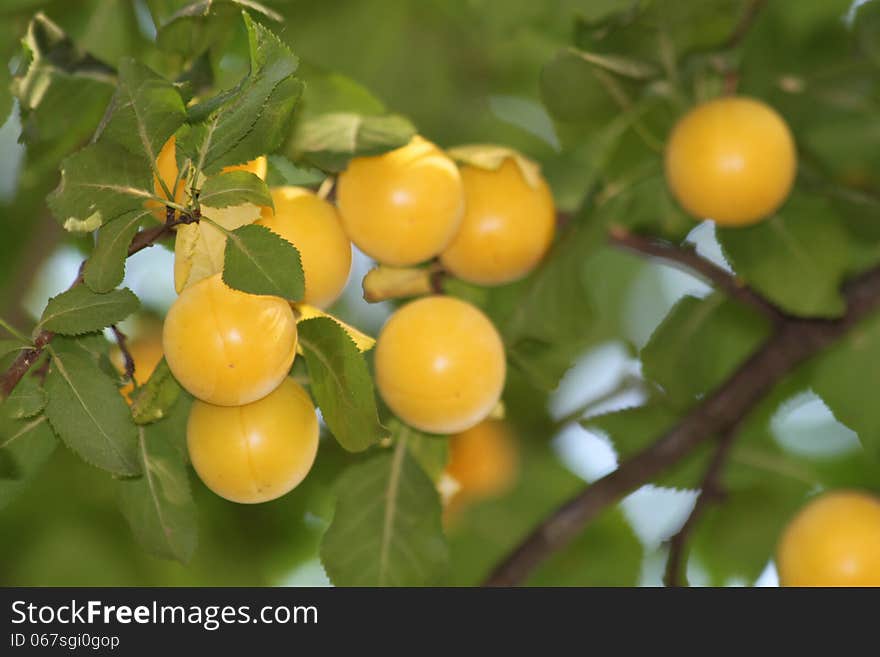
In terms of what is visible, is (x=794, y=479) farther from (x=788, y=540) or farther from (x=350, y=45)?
(x=350, y=45)

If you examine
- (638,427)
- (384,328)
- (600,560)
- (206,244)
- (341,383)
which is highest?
(206,244)

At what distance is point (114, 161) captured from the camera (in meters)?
1.13

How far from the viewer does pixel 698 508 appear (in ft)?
5.53

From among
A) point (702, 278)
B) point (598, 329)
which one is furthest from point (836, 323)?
point (598, 329)

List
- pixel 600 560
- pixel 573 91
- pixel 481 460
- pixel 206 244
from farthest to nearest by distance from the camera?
pixel 600 560, pixel 481 460, pixel 573 91, pixel 206 244

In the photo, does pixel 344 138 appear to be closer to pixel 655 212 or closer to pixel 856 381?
pixel 655 212

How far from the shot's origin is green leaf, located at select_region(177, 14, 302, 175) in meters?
1.09

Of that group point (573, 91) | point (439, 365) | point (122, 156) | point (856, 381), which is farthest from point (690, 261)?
point (122, 156)

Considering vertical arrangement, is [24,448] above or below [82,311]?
below

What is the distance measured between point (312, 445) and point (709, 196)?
73 centimetres

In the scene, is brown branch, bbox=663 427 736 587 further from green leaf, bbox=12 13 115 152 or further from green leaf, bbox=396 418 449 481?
green leaf, bbox=12 13 115 152

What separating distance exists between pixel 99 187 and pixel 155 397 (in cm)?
27

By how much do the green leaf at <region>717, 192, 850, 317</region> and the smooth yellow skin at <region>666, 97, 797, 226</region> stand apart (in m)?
0.11

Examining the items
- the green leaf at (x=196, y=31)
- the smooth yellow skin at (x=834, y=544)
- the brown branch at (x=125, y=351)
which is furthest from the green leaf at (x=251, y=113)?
the smooth yellow skin at (x=834, y=544)
